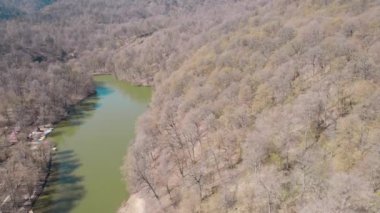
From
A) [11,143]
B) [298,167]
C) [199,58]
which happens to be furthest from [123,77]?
[298,167]

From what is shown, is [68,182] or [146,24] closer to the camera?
[68,182]

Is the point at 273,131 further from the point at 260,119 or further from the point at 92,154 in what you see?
the point at 92,154

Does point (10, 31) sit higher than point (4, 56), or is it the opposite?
point (10, 31)

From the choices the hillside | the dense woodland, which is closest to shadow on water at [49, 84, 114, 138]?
the dense woodland

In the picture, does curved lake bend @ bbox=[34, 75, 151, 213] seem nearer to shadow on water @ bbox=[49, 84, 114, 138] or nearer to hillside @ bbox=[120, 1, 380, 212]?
shadow on water @ bbox=[49, 84, 114, 138]

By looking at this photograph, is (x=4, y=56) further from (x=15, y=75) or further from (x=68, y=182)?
(x=68, y=182)

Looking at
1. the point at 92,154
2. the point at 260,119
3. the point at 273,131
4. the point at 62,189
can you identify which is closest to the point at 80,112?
the point at 92,154

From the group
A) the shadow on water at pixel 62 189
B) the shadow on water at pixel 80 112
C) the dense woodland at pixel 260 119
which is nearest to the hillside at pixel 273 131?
the dense woodland at pixel 260 119
